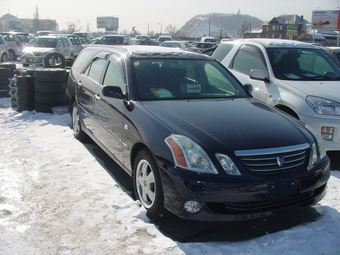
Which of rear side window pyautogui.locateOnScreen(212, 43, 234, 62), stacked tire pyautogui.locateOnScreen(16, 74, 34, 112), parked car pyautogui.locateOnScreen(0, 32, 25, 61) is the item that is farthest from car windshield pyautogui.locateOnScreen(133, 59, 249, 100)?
parked car pyautogui.locateOnScreen(0, 32, 25, 61)

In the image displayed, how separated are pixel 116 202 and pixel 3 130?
3.99 metres

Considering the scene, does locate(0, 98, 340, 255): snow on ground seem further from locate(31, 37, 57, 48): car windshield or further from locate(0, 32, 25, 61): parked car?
locate(0, 32, 25, 61): parked car

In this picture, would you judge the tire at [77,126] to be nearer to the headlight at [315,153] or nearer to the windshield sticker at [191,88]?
the windshield sticker at [191,88]

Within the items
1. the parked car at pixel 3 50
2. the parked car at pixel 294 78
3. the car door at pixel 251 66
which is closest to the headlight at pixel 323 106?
the parked car at pixel 294 78

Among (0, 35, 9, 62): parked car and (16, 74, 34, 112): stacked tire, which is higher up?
(0, 35, 9, 62): parked car

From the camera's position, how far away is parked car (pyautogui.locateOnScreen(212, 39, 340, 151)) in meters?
5.20

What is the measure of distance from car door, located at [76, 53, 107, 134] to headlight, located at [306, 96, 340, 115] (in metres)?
2.99

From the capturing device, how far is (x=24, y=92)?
8266mm

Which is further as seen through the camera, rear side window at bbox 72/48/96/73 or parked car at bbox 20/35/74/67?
parked car at bbox 20/35/74/67

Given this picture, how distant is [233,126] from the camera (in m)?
3.68

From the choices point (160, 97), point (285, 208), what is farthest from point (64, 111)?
point (285, 208)

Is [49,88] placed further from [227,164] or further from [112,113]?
[227,164]

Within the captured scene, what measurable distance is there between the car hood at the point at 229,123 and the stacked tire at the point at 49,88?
4447 mm

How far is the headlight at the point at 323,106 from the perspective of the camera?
5203 mm
